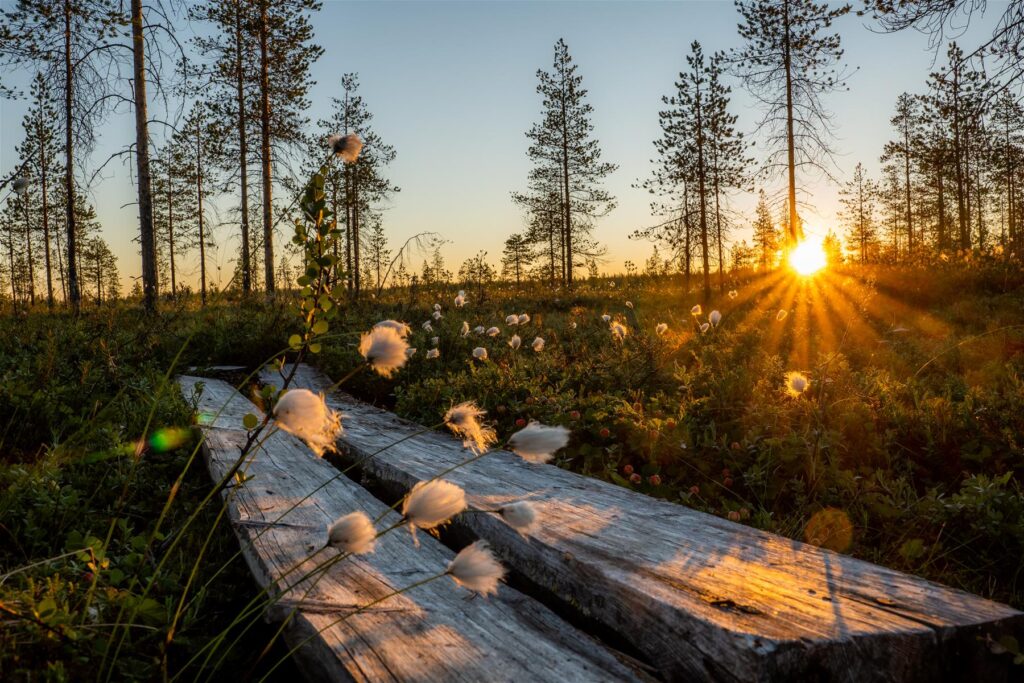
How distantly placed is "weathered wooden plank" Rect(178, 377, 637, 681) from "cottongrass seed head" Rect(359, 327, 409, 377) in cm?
31

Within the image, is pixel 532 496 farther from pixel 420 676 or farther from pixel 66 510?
pixel 66 510

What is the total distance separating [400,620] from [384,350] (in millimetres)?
918

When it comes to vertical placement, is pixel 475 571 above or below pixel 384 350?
below

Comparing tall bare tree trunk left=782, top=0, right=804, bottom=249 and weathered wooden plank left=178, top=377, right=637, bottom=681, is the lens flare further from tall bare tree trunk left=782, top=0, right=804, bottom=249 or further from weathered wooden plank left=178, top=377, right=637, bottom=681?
weathered wooden plank left=178, top=377, right=637, bottom=681

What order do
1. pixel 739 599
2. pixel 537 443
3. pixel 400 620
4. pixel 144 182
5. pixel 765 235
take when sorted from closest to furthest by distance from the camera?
pixel 537 443, pixel 739 599, pixel 400 620, pixel 144 182, pixel 765 235

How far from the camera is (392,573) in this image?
2176mm

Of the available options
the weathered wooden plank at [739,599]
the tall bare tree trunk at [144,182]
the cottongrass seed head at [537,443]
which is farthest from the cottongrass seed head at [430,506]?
the tall bare tree trunk at [144,182]

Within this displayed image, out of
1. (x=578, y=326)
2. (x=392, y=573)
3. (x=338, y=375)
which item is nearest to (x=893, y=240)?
(x=578, y=326)

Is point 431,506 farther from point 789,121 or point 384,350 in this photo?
point 789,121

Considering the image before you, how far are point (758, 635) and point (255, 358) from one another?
7958 mm

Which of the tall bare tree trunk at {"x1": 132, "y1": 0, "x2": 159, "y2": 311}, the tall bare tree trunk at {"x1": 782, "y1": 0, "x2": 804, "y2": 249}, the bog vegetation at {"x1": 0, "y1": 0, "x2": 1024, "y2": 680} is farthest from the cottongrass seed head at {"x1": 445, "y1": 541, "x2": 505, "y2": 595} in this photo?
the tall bare tree trunk at {"x1": 782, "y1": 0, "x2": 804, "y2": 249}

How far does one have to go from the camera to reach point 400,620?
1812 millimetres

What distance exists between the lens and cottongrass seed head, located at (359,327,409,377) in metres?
1.38

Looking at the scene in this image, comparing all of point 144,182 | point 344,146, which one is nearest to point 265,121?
point 144,182
